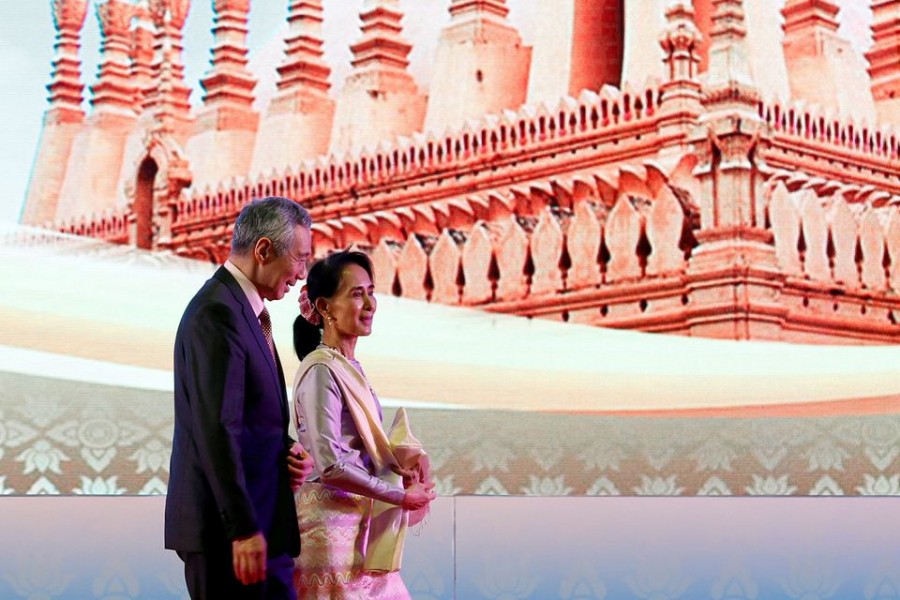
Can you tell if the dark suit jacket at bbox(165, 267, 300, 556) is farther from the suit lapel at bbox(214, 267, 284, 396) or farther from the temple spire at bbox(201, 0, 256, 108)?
the temple spire at bbox(201, 0, 256, 108)

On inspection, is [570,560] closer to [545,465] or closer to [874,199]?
[545,465]

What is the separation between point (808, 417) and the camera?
4.16 metres

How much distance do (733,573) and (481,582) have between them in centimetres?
68

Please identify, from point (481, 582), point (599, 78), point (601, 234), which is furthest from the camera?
point (599, 78)

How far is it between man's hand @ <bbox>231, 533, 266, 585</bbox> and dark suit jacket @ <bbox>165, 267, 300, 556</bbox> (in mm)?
Answer: 12

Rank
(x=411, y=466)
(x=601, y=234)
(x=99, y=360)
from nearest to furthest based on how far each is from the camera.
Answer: (x=411, y=466)
(x=99, y=360)
(x=601, y=234)

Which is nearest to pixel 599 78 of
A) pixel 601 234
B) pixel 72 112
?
pixel 601 234

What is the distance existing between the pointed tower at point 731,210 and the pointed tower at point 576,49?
51 cm

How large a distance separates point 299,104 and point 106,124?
29.8 inches

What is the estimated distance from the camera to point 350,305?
1.80 metres

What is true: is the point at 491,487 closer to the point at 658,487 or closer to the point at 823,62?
the point at 658,487

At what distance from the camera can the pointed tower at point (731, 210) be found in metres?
4.18

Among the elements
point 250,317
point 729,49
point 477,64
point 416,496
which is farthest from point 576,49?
point 250,317

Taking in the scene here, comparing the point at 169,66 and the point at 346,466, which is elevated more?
the point at 169,66
